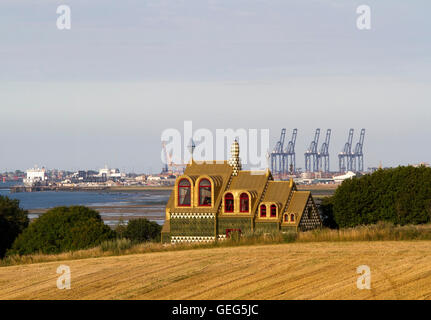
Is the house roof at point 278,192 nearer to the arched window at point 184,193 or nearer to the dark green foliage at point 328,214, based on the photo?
the arched window at point 184,193

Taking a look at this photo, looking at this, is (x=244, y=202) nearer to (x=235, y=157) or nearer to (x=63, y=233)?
(x=235, y=157)

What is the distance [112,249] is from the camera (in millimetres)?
43625

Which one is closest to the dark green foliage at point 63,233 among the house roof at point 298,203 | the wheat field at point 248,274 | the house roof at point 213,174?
the house roof at point 213,174

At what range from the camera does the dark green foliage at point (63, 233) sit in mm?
60184

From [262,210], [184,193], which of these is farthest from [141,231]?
[262,210]

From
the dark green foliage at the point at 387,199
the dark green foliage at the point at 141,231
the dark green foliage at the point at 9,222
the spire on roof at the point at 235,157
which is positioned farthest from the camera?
the dark green foliage at the point at 141,231

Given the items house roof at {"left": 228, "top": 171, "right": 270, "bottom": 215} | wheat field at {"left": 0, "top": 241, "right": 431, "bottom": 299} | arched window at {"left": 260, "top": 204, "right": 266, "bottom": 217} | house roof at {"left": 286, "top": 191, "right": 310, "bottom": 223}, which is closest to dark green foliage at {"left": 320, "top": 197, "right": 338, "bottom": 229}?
house roof at {"left": 286, "top": 191, "right": 310, "bottom": 223}

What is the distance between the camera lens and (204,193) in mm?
61719

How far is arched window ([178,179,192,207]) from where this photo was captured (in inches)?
2420

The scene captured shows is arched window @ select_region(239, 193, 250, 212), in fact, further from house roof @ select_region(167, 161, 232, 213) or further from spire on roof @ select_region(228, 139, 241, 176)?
spire on roof @ select_region(228, 139, 241, 176)

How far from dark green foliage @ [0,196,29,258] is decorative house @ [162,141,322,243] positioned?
60.0 feet

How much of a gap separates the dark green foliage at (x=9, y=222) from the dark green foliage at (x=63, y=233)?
23.3 feet
